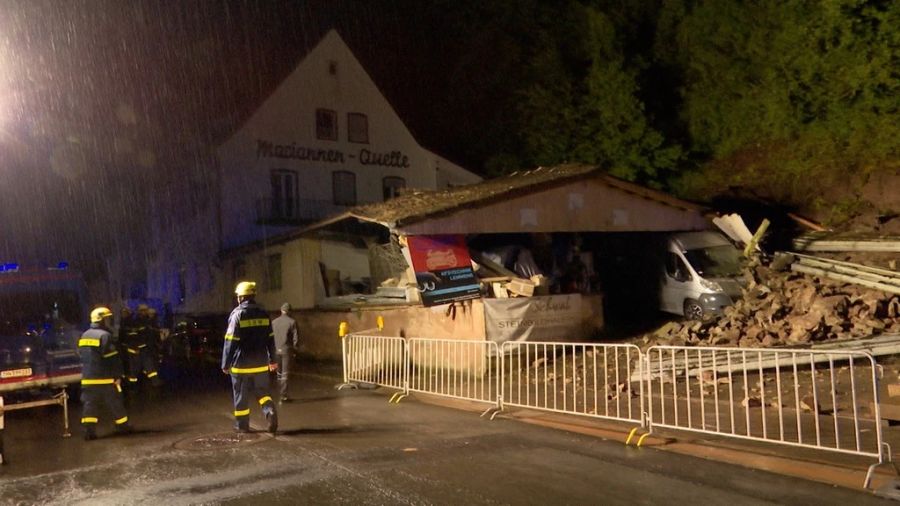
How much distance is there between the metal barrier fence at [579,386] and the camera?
9141mm

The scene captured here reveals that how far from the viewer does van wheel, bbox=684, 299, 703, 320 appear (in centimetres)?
1669

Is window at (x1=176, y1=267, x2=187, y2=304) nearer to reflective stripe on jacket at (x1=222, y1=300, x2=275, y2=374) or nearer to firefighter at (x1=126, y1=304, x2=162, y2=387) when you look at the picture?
firefighter at (x1=126, y1=304, x2=162, y2=387)

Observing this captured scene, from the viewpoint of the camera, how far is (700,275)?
1684cm

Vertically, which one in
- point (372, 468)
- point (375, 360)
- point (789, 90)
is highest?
point (789, 90)

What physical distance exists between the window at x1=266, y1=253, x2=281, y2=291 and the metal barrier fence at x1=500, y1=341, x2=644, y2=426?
13.6m

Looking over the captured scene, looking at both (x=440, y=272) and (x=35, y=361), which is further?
(x=440, y=272)

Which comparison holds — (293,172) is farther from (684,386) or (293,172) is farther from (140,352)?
(684,386)

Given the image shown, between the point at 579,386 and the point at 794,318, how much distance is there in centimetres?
471

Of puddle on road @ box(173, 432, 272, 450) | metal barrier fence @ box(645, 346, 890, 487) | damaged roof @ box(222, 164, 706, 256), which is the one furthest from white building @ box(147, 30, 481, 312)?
metal barrier fence @ box(645, 346, 890, 487)

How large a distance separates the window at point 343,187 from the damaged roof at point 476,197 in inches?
600

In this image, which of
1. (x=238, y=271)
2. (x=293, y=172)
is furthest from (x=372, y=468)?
(x=293, y=172)

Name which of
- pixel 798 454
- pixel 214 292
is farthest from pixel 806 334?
pixel 214 292

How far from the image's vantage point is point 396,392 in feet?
39.1

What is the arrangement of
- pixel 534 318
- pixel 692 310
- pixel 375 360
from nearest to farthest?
pixel 375 360 → pixel 534 318 → pixel 692 310
